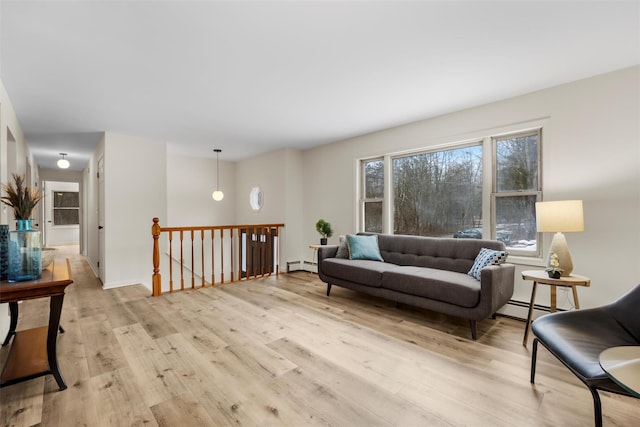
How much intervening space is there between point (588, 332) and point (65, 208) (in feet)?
40.7

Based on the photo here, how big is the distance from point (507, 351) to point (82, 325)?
3985 mm

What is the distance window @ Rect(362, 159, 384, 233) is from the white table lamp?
2.32m

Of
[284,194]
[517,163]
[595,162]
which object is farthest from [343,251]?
[595,162]

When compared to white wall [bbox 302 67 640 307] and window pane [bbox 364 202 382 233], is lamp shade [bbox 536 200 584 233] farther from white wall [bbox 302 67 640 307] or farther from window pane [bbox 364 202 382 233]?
window pane [bbox 364 202 382 233]

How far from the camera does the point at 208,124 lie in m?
4.18

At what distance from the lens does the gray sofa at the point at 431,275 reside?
103 inches

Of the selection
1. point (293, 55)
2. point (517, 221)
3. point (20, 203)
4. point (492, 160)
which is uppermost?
point (293, 55)

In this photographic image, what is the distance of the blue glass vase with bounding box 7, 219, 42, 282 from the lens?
175 centimetres

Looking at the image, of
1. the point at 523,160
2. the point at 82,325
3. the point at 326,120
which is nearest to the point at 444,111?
the point at 523,160

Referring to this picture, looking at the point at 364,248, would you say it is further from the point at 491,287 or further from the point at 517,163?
the point at 517,163

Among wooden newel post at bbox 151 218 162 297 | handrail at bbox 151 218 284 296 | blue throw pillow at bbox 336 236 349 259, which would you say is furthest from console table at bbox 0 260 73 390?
blue throw pillow at bbox 336 236 349 259

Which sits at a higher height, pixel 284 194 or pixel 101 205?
pixel 284 194

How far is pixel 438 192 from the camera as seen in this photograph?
400 cm

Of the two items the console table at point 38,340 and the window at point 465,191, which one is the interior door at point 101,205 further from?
the window at point 465,191
